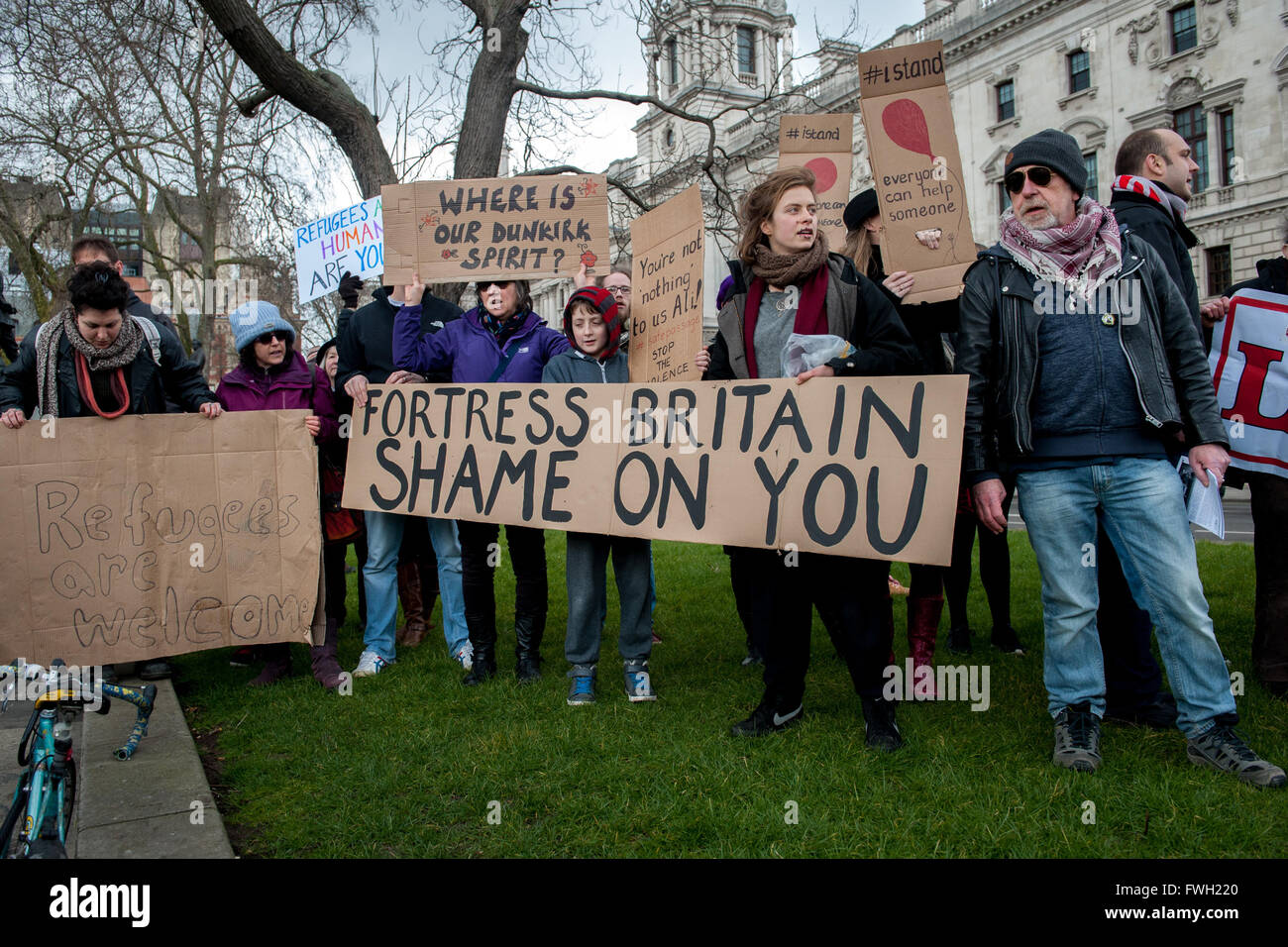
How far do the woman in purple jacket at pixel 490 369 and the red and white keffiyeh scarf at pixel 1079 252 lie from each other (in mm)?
2239

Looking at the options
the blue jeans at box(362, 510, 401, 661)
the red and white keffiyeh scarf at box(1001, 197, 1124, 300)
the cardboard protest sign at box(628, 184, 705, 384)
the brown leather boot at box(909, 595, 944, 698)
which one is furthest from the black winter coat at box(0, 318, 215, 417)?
the red and white keffiyeh scarf at box(1001, 197, 1124, 300)

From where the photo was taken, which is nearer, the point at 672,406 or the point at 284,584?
the point at 672,406

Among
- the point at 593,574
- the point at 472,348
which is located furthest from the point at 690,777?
the point at 472,348

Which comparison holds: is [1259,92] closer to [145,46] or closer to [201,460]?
[145,46]

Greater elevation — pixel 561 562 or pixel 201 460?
pixel 201 460

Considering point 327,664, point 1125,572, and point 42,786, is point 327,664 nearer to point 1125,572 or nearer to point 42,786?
point 42,786

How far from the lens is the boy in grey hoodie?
14.6 ft

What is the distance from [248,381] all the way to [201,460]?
55 cm

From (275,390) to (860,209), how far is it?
9.97 ft

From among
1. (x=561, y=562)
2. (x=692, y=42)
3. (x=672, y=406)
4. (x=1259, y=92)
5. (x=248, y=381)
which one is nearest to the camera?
(x=672, y=406)

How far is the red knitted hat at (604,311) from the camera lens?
4555mm

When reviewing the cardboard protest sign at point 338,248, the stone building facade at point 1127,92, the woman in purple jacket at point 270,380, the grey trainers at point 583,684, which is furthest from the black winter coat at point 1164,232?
the stone building facade at point 1127,92
